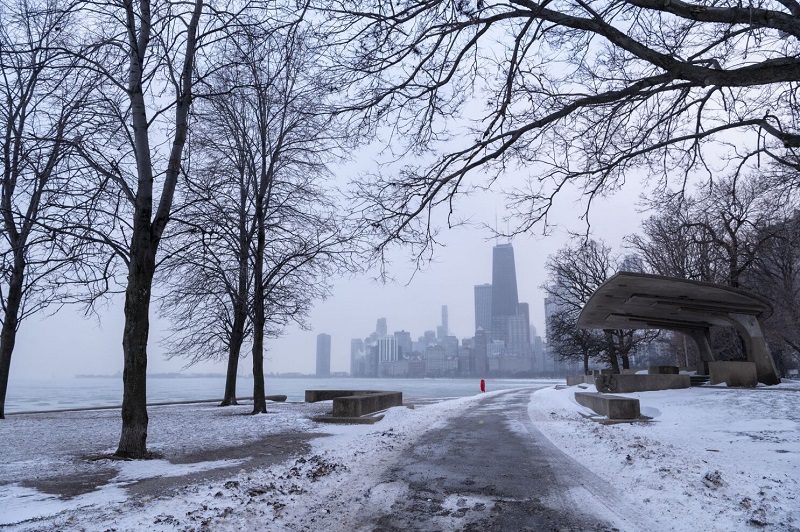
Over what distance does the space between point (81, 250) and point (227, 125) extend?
9369 mm

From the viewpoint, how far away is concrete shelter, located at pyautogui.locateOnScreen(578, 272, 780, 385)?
17906mm

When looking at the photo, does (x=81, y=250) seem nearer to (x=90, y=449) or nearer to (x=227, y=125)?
(x=90, y=449)

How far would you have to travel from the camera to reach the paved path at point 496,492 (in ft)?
15.6

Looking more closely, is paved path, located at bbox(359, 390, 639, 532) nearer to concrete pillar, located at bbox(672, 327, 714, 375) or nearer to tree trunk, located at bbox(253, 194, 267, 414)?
tree trunk, located at bbox(253, 194, 267, 414)

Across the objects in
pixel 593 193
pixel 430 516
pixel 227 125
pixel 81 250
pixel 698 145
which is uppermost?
pixel 227 125

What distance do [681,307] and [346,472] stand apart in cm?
1890

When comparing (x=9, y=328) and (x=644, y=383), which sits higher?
(x=9, y=328)

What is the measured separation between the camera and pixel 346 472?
23.4 ft

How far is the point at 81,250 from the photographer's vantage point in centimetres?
897

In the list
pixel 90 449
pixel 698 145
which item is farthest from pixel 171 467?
pixel 698 145

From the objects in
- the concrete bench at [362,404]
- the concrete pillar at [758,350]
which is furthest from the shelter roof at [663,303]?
the concrete bench at [362,404]

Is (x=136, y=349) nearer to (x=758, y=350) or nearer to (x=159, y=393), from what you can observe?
(x=758, y=350)

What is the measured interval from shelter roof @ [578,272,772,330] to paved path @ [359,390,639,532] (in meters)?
10.1

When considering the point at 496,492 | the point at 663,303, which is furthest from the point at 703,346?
the point at 496,492
